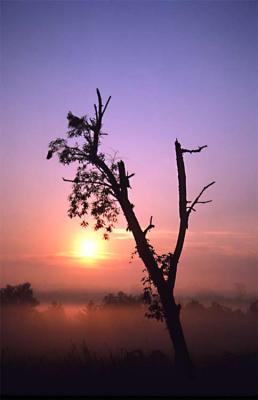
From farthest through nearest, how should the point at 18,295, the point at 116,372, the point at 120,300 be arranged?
1. the point at 120,300
2. the point at 18,295
3. the point at 116,372

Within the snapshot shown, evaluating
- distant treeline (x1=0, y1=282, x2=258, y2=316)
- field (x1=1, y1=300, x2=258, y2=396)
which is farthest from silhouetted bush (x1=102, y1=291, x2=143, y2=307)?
field (x1=1, y1=300, x2=258, y2=396)

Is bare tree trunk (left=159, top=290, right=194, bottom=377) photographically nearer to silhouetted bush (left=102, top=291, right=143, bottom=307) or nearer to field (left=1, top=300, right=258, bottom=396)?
field (left=1, top=300, right=258, bottom=396)

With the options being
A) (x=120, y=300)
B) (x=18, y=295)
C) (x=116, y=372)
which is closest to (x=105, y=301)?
(x=120, y=300)

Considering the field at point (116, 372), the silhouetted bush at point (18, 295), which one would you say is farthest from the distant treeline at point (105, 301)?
the field at point (116, 372)

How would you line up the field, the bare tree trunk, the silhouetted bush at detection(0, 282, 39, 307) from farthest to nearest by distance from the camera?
the silhouetted bush at detection(0, 282, 39, 307), the bare tree trunk, the field

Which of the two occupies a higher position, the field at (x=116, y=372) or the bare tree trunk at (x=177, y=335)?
the bare tree trunk at (x=177, y=335)

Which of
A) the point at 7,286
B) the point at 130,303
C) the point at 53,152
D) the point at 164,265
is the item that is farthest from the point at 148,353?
the point at 130,303

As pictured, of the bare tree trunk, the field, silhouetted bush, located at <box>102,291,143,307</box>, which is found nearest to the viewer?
the field

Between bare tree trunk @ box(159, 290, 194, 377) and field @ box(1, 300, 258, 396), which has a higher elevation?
bare tree trunk @ box(159, 290, 194, 377)

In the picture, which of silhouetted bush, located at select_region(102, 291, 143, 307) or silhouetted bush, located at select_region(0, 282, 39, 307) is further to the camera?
silhouetted bush, located at select_region(102, 291, 143, 307)

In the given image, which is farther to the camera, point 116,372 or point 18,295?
point 18,295

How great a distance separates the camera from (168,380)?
18.0 meters

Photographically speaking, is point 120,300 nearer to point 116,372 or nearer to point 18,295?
point 18,295

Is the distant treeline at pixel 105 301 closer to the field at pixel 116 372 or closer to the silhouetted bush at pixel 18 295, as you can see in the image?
the silhouetted bush at pixel 18 295
